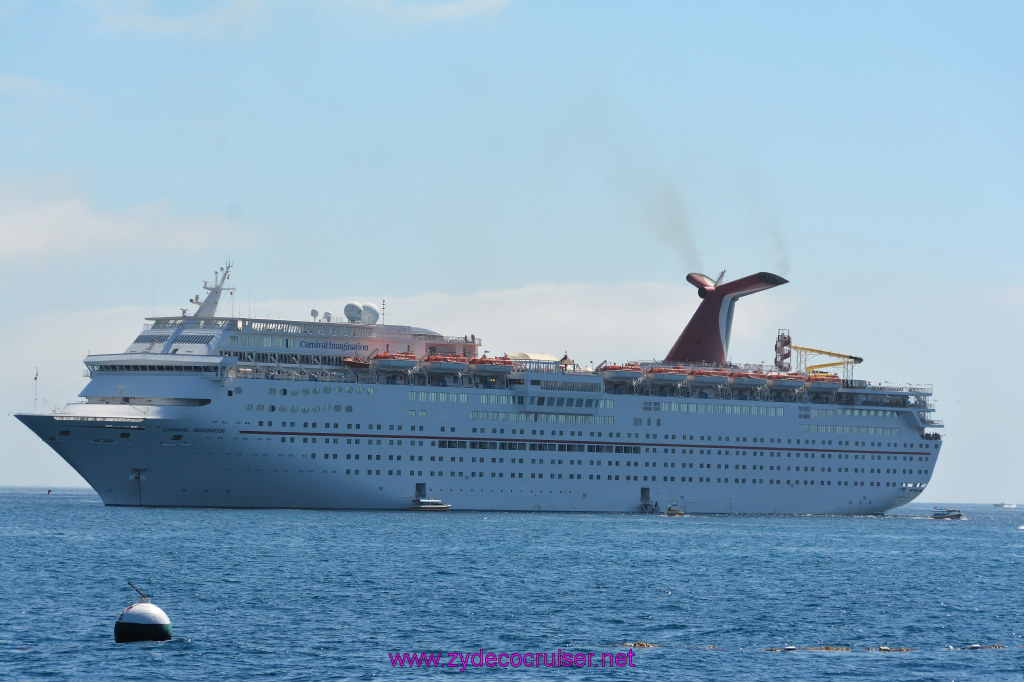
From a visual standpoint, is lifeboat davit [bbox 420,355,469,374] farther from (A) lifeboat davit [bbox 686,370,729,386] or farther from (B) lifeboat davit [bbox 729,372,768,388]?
(B) lifeboat davit [bbox 729,372,768,388]

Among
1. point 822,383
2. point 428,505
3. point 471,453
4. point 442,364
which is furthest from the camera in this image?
point 822,383

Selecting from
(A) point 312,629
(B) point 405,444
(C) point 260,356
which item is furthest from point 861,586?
(C) point 260,356

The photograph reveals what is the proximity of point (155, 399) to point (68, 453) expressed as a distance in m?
5.41

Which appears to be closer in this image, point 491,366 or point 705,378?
point 491,366

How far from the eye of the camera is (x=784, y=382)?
96.6 m

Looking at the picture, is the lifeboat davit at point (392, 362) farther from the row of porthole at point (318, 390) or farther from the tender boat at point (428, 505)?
the tender boat at point (428, 505)

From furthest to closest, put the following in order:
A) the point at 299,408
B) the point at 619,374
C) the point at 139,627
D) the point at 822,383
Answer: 1. the point at 822,383
2. the point at 619,374
3. the point at 299,408
4. the point at 139,627

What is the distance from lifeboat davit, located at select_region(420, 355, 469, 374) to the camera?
85.2m

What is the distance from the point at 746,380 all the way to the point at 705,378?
124 inches

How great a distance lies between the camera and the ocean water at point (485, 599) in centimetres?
3488

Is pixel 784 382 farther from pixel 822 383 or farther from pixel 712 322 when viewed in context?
pixel 712 322

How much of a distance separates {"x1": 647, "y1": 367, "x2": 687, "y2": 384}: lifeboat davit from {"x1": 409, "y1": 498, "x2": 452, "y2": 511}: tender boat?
17437 mm

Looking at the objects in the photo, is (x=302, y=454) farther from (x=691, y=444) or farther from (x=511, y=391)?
(x=691, y=444)

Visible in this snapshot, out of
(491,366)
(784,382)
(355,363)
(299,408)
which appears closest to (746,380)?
(784,382)
